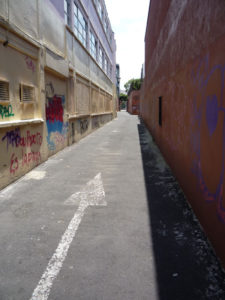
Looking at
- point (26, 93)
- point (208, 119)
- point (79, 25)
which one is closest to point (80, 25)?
point (79, 25)

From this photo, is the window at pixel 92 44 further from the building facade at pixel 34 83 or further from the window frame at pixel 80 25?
the building facade at pixel 34 83

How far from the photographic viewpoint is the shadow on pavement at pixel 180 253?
2.63 metres

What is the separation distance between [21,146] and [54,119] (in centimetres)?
357

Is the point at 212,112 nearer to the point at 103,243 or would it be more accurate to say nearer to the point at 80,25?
the point at 103,243

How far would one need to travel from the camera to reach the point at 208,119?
3.58 meters

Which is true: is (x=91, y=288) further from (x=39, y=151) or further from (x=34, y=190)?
(x=39, y=151)

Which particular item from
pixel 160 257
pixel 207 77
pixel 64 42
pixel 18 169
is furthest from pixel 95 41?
pixel 160 257

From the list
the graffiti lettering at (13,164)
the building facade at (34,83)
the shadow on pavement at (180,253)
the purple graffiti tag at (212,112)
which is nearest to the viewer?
the shadow on pavement at (180,253)

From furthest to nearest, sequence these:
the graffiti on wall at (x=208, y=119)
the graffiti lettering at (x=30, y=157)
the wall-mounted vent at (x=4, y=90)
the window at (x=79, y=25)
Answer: the window at (x=79, y=25)
the graffiti lettering at (x=30, y=157)
the wall-mounted vent at (x=4, y=90)
the graffiti on wall at (x=208, y=119)

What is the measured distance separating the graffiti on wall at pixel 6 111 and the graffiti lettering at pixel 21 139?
0.42 meters

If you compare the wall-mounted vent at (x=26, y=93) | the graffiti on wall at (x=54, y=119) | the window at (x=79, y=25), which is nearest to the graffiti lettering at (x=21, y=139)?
the wall-mounted vent at (x=26, y=93)

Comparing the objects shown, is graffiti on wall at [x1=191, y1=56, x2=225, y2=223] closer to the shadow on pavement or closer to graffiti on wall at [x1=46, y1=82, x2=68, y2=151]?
the shadow on pavement

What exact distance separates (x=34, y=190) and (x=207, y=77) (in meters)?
4.60

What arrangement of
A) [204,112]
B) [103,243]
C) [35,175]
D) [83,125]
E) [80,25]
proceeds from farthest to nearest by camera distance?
[83,125] < [80,25] < [35,175] < [204,112] < [103,243]
